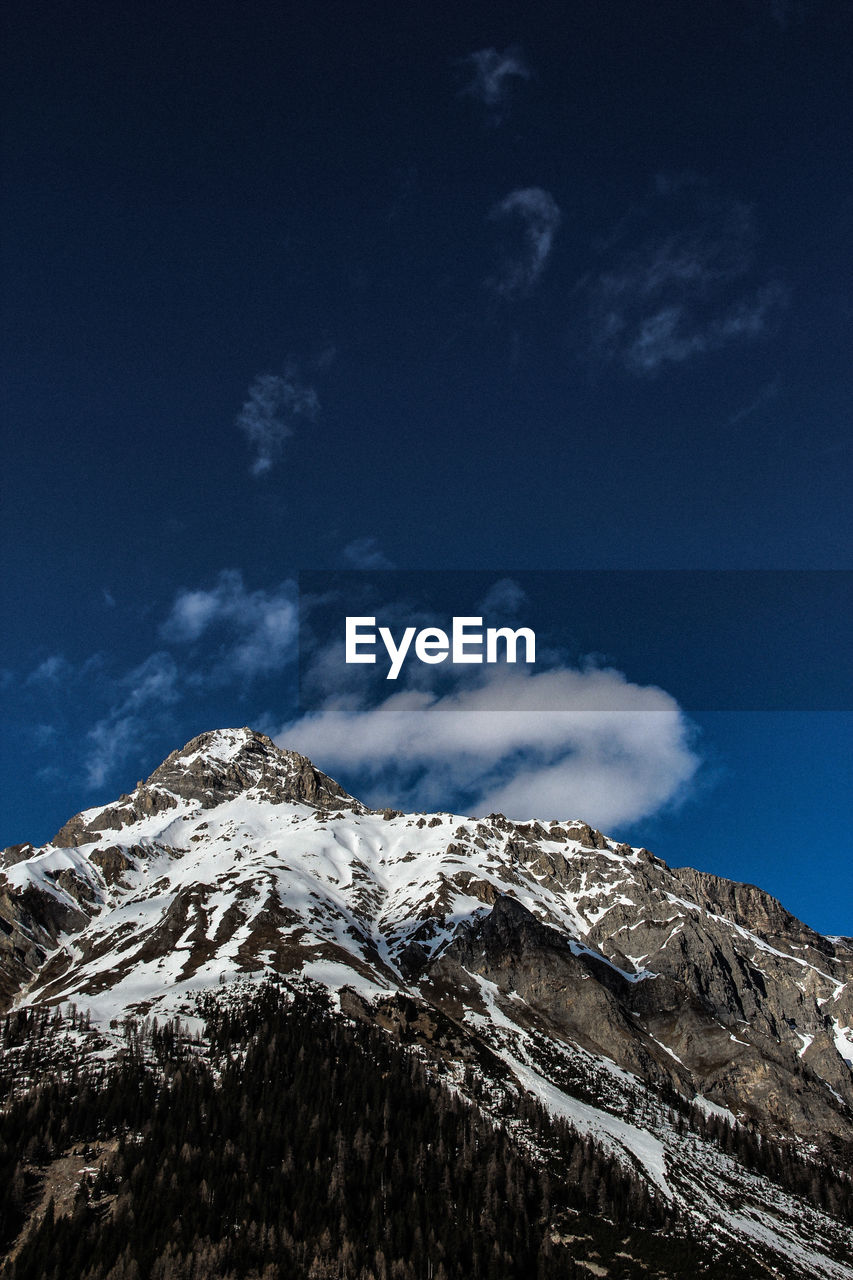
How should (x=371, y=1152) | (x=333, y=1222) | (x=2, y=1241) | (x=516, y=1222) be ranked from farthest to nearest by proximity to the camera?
(x=371, y=1152) < (x=516, y=1222) < (x=333, y=1222) < (x=2, y=1241)

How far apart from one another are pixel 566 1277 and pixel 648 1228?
126 feet

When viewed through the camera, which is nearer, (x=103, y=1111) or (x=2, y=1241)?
(x=2, y=1241)

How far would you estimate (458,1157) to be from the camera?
638 ft

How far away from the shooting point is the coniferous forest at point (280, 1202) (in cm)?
14538

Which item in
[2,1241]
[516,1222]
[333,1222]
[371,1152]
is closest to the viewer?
[2,1241]

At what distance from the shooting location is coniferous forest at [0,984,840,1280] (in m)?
145

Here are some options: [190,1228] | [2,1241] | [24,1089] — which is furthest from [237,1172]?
[24,1089]

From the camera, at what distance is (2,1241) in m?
143

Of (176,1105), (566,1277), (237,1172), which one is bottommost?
(566,1277)

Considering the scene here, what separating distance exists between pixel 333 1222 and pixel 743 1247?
101416 millimetres

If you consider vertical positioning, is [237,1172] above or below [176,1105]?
below

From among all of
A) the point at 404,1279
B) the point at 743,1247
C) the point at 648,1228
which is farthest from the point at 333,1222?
the point at 743,1247

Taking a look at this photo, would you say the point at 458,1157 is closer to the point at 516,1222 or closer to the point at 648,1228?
the point at 516,1222

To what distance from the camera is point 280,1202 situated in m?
164
